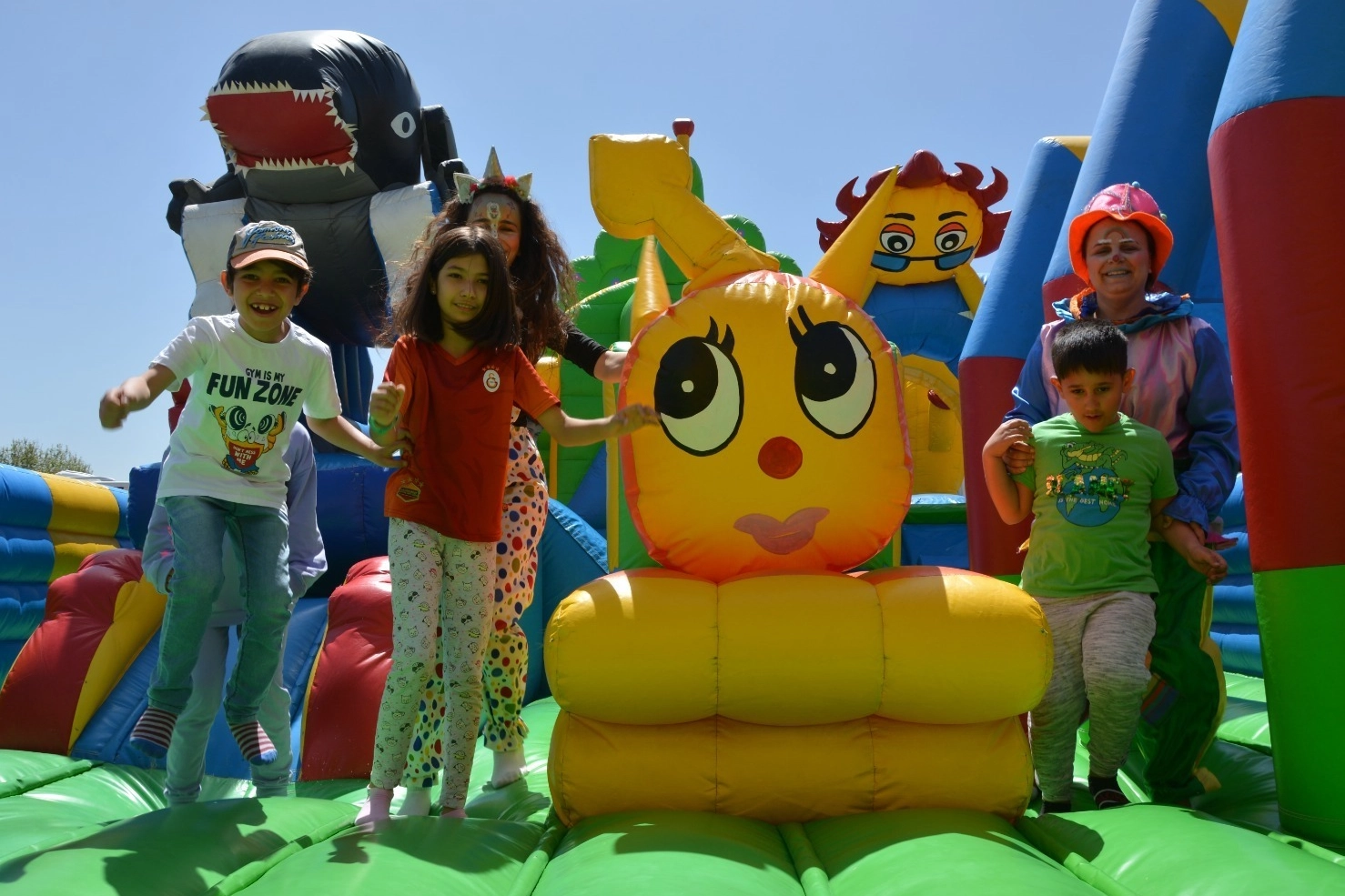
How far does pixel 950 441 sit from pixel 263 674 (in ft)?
20.0

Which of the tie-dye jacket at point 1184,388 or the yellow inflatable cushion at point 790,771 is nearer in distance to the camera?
the yellow inflatable cushion at point 790,771

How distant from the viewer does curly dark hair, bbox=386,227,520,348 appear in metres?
2.06

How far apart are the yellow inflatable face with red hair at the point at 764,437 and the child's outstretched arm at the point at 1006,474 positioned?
0.20 metres

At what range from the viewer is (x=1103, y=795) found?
1994 millimetres

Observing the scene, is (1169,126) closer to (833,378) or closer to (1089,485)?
(1089,485)

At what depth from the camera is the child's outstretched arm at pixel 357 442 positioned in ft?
6.49

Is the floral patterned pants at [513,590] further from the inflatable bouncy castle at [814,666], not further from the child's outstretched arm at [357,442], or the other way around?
the child's outstretched arm at [357,442]

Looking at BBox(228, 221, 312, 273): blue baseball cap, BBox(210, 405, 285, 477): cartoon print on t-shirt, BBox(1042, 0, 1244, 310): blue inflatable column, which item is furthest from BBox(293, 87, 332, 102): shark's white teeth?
BBox(1042, 0, 1244, 310): blue inflatable column

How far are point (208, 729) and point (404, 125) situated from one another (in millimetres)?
3950

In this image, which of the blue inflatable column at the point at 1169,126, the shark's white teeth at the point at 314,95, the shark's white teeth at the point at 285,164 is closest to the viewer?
the blue inflatable column at the point at 1169,126

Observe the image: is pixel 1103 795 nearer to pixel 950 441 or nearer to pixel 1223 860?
pixel 1223 860

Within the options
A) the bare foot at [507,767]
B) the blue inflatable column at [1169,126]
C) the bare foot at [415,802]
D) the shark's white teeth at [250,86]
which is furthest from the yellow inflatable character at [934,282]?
A: the bare foot at [415,802]

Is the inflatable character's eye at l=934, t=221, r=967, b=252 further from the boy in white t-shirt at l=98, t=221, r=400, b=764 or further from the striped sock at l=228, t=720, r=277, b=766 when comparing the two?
the striped sock at l=228, t=720, r=277, b=766

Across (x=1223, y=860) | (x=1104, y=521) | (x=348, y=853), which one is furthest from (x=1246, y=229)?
(x=348, y=853)
